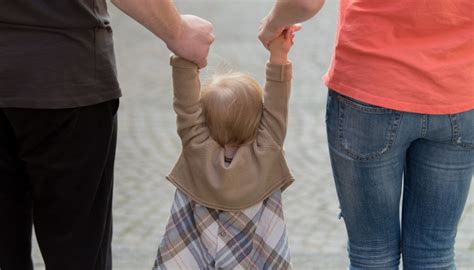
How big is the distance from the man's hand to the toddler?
4cm

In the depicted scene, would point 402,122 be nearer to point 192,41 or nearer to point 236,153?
point 236,153

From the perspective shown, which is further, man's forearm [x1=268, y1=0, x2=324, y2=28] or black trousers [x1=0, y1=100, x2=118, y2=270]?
black trousers [x1=0, y1=100, x2=118, y2=270]

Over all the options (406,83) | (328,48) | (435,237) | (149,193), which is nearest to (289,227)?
(149,193)

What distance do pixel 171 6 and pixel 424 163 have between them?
0.91 meters

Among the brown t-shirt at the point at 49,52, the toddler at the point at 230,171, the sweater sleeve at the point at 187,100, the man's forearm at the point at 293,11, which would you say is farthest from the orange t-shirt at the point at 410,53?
the brown t-shirt at the point at 49,52

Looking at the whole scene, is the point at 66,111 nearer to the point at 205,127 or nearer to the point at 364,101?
the point at 205,127

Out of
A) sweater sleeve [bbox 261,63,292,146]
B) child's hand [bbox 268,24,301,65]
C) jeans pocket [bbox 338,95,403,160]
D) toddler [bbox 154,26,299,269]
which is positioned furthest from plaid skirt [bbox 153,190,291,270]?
child's hand [bbox 268,24,301,65]

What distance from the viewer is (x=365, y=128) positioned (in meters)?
2.68

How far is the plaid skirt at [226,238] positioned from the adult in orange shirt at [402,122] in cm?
24

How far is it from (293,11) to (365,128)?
1.39 ft

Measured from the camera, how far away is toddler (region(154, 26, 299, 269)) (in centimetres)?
284

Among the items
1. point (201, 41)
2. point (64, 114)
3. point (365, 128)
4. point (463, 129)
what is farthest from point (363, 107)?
point (64, 114)

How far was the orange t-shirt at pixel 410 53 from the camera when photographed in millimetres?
2551

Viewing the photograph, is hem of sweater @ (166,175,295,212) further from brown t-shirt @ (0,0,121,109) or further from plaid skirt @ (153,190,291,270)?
brown t-shirt @ (0,0,121,109)
